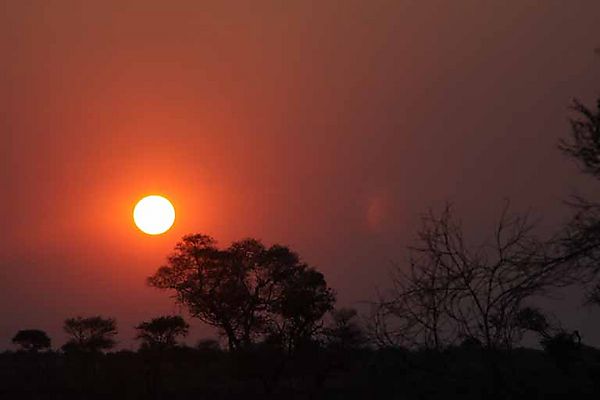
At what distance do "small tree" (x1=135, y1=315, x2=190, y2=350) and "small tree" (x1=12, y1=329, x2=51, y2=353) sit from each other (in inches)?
403

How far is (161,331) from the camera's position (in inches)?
1676

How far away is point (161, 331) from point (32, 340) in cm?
1197

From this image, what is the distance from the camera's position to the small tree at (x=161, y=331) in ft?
139

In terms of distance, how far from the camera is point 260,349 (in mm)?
34406

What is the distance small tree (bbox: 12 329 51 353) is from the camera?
163 feet

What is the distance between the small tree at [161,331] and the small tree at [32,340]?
1023 cm

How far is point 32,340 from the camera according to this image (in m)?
49.9

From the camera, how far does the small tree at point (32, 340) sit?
163ft

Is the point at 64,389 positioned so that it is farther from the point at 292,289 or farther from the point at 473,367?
the point at 473,367

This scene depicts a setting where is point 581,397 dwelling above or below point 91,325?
below

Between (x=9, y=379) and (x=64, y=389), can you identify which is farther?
(x=9, y=379)

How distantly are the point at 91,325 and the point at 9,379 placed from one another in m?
14.7

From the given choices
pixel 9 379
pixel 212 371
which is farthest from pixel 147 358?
pixel 9 379

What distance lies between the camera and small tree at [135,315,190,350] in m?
42.3
